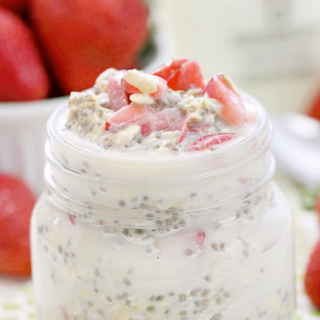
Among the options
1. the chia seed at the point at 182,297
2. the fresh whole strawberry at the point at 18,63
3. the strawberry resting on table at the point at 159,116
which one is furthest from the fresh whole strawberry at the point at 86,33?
the chia seed at the point at 182,297

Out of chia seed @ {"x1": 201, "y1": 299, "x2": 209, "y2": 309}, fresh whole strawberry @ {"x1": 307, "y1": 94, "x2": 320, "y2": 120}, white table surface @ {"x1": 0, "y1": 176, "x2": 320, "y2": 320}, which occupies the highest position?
chia seed @ {"x1": 201, "y1": 299, "x2": 209, "y2": 309}

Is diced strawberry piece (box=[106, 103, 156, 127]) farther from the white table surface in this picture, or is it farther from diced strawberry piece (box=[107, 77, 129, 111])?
the white table surface

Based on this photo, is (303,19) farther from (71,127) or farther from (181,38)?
(71,127)

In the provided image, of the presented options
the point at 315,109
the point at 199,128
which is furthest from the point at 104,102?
the point at 315,109

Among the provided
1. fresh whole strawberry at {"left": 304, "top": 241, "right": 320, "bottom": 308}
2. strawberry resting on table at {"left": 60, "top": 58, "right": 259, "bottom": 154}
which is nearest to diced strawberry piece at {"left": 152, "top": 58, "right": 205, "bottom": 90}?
strawberry resting on table at {"left": 60, "top": 58, "right": 259, "bottom": 154}

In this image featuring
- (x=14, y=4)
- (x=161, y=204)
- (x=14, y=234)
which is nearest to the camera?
(x=161, y=204)

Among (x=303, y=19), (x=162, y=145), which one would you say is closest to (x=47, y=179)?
(x=162, y=145)

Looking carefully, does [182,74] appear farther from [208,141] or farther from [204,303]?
[204,303]

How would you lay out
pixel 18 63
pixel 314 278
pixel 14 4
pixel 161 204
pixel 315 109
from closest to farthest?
1. pixel 161 204
2. pixel 314 278
3. pixel 18 63
4. pixel 14 4
5. pixel 315 109
